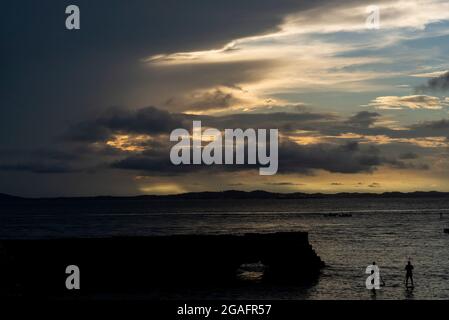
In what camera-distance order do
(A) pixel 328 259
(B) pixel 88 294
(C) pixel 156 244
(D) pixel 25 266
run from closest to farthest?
(B) pixel 88 294
(D) pixel 25 266
(C) pixel 156 244
(A) pixel 328 259

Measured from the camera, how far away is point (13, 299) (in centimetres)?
1980

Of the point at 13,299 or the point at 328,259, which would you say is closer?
the point at 13,299

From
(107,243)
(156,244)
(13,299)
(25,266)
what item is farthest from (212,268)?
(13,299)

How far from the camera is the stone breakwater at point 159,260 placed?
149 feet

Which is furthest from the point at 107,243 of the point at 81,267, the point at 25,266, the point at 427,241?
the point at 427,241

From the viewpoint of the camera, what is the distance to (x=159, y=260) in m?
47.9

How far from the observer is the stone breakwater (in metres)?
45.3
